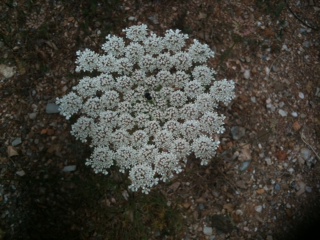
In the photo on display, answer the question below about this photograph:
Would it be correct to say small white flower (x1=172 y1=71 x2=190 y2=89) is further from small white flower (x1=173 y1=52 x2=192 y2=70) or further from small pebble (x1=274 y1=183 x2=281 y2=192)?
small pebble (x1=274 y1=183 x2=281 y2=192)

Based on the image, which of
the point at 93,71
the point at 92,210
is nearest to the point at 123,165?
the point at 92,210

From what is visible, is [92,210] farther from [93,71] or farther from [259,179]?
[259,179]

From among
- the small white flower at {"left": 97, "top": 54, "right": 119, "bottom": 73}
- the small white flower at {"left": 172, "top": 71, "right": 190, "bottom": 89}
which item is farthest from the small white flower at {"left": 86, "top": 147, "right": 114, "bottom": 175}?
the small white flower at {"left": 172, "top": 71, "right": 190, "bottom": 89}

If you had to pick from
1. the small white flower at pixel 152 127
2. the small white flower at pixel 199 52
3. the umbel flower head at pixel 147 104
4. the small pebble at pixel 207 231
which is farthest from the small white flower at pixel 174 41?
the small pebble at pixel 207 231

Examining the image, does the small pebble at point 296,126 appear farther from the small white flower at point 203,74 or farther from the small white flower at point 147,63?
the small white flower at point 147,63

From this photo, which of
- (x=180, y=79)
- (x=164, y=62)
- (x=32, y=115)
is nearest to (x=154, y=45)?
(x=164, y=62)
